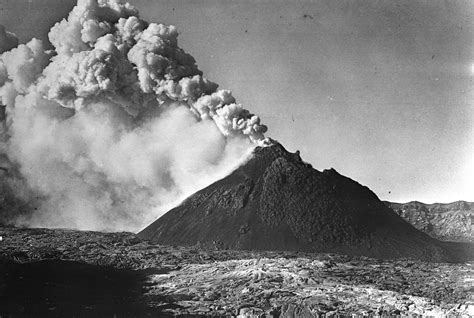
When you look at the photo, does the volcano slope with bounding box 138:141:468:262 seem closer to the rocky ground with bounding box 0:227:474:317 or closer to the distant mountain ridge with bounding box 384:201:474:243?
the rocky ground with bounding box 0:227:474:317

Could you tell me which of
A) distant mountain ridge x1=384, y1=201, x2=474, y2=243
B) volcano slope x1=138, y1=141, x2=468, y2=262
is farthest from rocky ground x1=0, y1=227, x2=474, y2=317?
distant mountain ridge x1=384, y1=201, x2=474, y2=243

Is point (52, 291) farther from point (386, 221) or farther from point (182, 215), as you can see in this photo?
point (386, 221)

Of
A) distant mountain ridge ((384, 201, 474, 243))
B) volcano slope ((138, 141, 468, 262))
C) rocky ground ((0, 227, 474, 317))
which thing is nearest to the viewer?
rocky ground ((0, 227, 474, 317))

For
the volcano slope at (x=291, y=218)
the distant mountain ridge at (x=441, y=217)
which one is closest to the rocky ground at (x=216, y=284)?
the volcano slope at (x=291, y=218)

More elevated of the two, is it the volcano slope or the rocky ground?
the volcano slope

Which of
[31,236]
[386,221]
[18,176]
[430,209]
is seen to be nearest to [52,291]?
[31,236]
